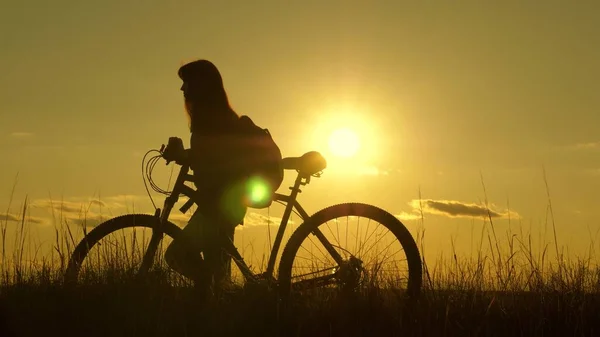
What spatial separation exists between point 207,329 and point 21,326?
1.47 m

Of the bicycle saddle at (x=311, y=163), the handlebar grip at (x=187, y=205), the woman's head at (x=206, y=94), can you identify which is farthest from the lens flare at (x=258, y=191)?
the woman's head at (x=206, y=94)

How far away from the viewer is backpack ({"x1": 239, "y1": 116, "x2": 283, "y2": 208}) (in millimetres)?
6996

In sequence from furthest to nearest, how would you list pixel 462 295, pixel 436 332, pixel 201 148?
1. pixel 201 148
2. pixel 462 295
3. pixel 436 332

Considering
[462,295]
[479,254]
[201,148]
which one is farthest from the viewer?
[479,254]

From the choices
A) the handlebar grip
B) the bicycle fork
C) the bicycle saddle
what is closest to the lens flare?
the bicycle saddle

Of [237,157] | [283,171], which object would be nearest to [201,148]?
[237,157]

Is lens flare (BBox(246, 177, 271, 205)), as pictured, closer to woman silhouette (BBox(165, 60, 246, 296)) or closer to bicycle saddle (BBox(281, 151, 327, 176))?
woman silhouette (BBox(165, 60, 246, 296))

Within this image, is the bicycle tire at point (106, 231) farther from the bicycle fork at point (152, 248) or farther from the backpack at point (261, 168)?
the backpack at point (261, 168)

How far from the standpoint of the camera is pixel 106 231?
7000 mm

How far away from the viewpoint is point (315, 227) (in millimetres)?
6758

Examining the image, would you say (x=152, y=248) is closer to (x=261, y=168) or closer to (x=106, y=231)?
(x=106, y=231)

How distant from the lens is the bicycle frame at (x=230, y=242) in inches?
268

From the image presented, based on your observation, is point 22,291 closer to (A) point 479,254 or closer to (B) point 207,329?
(B) point 207,329

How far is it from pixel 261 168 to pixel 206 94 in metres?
0.86
